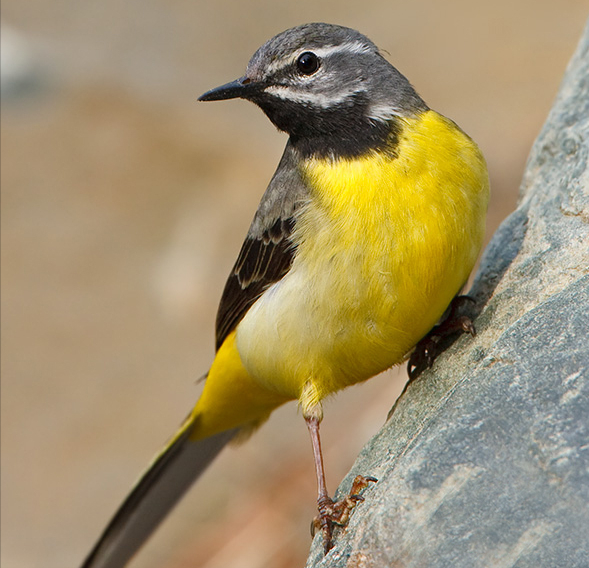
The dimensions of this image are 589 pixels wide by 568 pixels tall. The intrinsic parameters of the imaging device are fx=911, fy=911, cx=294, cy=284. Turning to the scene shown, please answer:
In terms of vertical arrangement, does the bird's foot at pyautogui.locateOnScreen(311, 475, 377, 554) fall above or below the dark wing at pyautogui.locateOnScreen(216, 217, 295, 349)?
below

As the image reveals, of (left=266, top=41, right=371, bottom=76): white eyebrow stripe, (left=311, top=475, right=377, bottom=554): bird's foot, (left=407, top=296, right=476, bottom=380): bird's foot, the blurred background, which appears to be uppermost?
the blurred background

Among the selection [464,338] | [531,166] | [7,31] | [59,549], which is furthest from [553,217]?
[7,31]

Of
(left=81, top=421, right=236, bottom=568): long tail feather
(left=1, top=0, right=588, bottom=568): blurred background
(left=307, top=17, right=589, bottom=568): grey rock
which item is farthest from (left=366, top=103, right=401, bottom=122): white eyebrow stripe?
(left=1, top=0, right=588, bottom=568): blurred background

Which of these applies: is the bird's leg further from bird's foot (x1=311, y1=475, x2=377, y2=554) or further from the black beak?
the black beak

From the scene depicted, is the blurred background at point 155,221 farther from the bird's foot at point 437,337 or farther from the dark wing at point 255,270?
the bird's foot at point 437,337

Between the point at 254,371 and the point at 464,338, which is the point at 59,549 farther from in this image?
the point at 464,338

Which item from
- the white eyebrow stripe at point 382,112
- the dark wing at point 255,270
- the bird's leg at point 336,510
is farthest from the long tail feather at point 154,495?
the white eyebrow stripe at point 382,112

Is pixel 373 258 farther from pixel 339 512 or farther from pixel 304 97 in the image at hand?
pixel 339 512

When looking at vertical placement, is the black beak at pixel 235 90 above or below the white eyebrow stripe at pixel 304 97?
above
